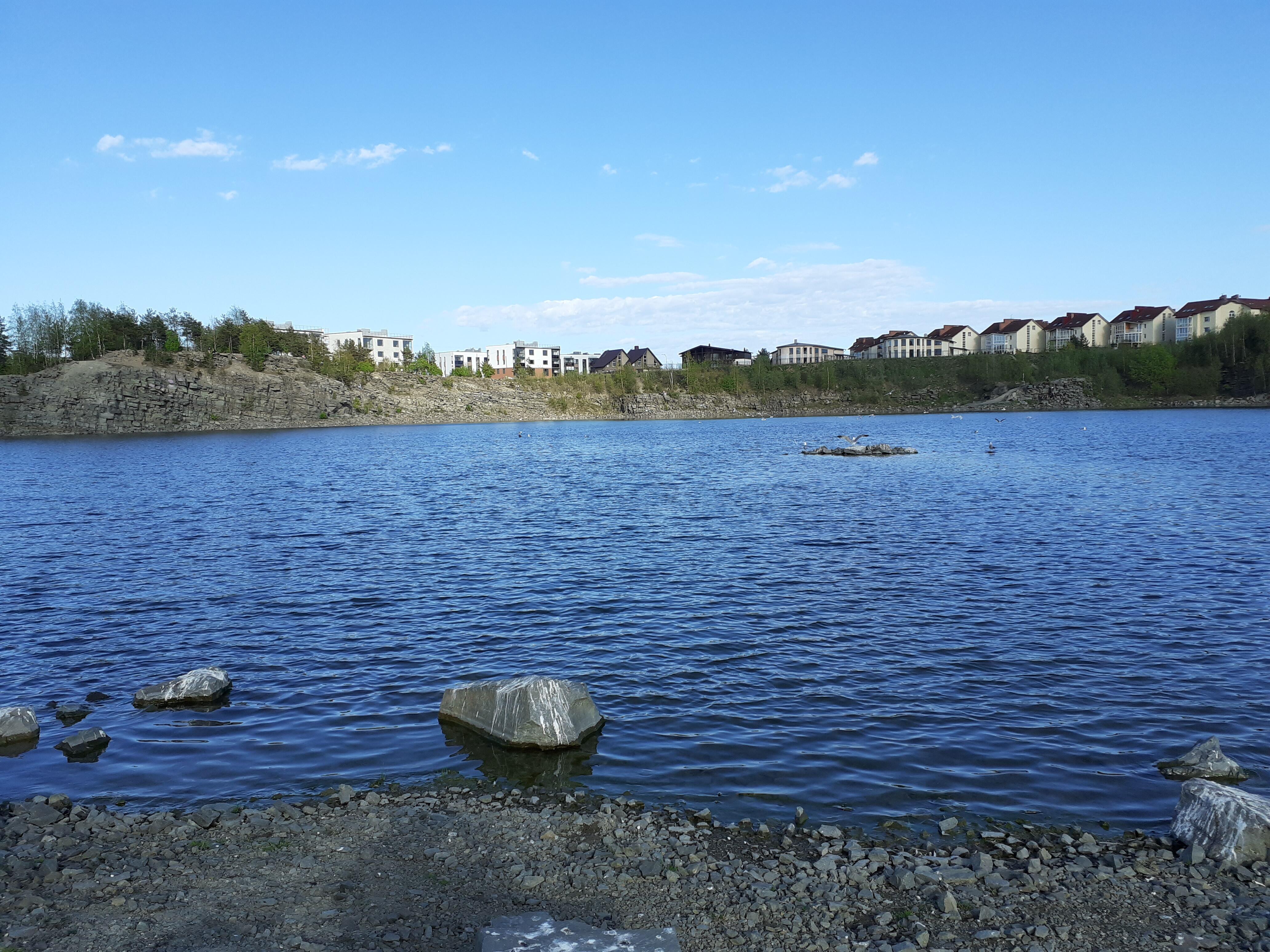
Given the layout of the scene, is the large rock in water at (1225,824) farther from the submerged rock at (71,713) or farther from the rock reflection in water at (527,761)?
the submerged rock at (71,713)

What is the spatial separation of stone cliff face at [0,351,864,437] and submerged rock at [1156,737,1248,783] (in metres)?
152

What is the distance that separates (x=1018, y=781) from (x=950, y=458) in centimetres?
6266

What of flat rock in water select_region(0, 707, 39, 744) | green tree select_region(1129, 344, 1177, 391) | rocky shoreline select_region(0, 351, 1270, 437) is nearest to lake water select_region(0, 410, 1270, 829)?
flat rock in water select_region(0, 707, 39, 744)

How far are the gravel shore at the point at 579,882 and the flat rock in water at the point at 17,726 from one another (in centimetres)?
306

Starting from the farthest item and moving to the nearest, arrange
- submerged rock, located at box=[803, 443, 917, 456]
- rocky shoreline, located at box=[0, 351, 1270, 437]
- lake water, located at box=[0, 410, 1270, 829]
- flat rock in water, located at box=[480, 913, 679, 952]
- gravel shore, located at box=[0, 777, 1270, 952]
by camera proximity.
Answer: rocky shoreline, located at box=[0, 351, 1270, 437]
submerged rock, located at box=[803, 443, 917, 456]
lake water, located at box=[0, 410, 1270, 829]
gravel shore, located at box=[0, 777, 1270, 952]
flat rock in water, located at box=[480, 913, 679, 952]

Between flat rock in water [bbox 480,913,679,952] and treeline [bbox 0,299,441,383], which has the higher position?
treeline [bbox 0,299,441,383]

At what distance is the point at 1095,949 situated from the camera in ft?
24.6

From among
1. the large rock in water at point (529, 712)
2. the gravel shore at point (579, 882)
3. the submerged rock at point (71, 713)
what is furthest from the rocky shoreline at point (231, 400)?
the gravel shore at point (579, 882)

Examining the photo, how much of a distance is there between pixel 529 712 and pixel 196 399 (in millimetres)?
150595

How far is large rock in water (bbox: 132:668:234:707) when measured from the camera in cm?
1518

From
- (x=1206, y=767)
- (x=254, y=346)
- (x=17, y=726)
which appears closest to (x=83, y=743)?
(x=17, y=726)

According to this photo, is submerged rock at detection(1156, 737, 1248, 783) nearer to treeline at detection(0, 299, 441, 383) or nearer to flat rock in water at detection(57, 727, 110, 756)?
flat rock in water at detection(57, 727, 110, 756)

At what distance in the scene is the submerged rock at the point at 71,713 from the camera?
14545mm

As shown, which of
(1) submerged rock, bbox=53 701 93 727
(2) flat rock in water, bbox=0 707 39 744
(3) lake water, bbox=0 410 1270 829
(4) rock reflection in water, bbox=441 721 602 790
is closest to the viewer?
(4) rock reflection in water, bbox=441 721 602 790
